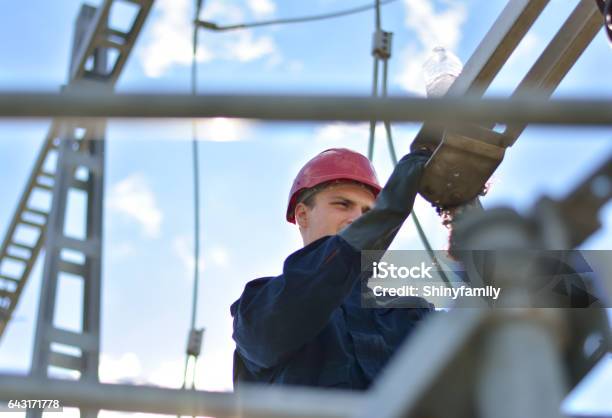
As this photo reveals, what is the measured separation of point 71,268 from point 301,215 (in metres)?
3.10

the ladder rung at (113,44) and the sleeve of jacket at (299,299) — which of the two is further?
the ladder rung at (113,44)

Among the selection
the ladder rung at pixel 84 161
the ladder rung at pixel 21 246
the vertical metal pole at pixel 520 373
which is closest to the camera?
the vertical metal pole at pixel 520 373

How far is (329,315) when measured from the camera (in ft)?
10.4

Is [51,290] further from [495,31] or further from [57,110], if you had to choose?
[57,110]

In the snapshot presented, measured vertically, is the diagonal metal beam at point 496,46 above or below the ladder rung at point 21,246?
below

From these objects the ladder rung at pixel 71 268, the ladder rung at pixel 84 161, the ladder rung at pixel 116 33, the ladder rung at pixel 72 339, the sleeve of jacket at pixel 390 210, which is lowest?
the sleeve of jacket at pixel 390 210

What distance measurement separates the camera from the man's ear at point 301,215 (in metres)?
3.95

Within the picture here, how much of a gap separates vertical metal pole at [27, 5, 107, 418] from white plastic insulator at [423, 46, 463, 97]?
297cm

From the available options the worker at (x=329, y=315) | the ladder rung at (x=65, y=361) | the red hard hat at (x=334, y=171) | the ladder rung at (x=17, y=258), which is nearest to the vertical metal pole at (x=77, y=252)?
the ladder rung at (x=65, y=361)

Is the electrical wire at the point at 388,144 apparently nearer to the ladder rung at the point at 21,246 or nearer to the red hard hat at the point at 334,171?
the red hard hat at the point at 334,171

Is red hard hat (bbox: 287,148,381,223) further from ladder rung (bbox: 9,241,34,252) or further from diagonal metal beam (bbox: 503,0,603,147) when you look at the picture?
ladder rung (bbox: 9,241,34,252)

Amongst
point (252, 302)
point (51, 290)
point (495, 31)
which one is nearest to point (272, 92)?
point (495, 31)
